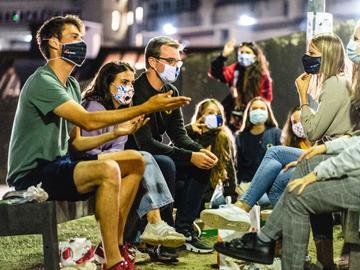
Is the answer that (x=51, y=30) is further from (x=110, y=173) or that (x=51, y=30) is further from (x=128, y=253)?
(x=128, y=253)

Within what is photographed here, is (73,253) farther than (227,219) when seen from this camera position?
No

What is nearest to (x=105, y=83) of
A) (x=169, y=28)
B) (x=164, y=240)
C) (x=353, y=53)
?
(x=164, y=240)

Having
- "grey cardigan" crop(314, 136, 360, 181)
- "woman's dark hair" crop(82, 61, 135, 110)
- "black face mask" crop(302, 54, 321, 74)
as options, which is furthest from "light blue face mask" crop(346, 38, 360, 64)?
"woman's dark hair" crop(82, 61, 135, 110)

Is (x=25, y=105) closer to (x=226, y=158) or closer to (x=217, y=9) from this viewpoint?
(x=226, y=158)

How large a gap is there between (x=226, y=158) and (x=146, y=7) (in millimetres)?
43981

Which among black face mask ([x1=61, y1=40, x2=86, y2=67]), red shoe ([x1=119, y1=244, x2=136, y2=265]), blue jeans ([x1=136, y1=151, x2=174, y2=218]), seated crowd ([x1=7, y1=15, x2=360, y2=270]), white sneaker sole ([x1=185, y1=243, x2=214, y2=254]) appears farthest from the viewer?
white sneaker sole ([x1=185, y1=243, x2=214, y2=254])

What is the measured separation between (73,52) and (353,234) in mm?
2009

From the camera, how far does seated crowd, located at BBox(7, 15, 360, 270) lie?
12.1 feet

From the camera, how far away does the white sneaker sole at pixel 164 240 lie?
4.47m

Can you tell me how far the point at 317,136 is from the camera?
4141 mm

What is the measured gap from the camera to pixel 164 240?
4.50 metres

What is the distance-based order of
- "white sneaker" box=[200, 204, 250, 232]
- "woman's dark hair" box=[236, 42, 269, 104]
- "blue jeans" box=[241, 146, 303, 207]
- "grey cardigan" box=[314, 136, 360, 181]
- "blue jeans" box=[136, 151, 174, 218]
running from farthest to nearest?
"woman's dark hair" box=[236, 42, 269, 104]
"blue jeans" box=[241, 146, 303, 207]
"blue jeans" box=[136, 151, 174, 218]
"white sneaker" box=[200, 204, 250, 232]
"grey cardigan" box=[314, 136, 360, 181]

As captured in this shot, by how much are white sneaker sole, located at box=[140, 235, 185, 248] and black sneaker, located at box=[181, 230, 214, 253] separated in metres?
0.54

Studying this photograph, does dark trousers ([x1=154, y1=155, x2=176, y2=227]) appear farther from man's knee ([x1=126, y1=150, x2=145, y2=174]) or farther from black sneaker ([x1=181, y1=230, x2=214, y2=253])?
man's knee ([x1=126, y1=150, x2=145, y2=174])
